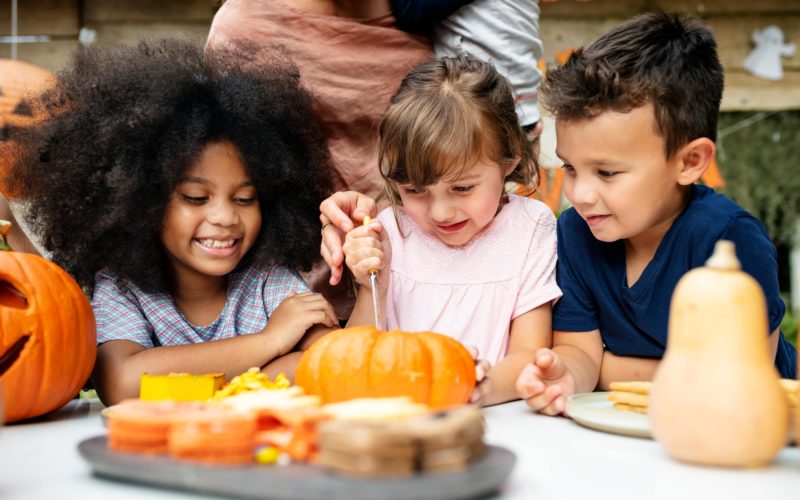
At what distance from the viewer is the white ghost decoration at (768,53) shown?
4254mm

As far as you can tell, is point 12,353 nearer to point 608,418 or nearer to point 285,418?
point 285,418

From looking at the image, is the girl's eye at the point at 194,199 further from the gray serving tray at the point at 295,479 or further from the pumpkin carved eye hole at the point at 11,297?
the gray serving tray at the point at 295,479

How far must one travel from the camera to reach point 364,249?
1.54 m

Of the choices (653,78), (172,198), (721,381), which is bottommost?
(721,381)

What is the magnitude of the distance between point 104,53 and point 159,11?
8.33ft

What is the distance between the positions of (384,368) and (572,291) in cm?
68

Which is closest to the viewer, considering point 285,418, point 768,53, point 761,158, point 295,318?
point 285,418

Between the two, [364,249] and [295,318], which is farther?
[295,318]

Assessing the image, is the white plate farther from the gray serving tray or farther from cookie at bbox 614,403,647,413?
the gray serving tray

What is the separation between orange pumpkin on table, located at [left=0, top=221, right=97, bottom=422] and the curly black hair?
1.07ft

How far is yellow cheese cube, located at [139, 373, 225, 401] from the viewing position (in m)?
1.25

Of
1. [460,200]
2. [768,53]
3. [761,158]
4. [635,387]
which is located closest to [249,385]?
[635,387]

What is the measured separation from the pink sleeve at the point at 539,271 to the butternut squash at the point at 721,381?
2.63 ft

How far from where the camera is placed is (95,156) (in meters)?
1.74
